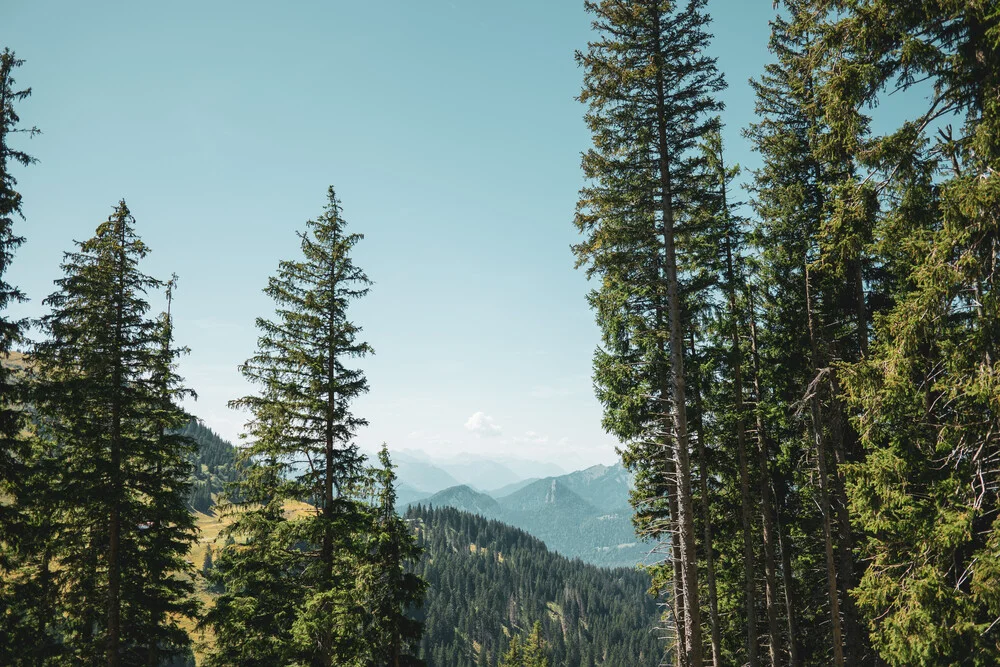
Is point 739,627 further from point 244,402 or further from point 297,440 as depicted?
point 244,402

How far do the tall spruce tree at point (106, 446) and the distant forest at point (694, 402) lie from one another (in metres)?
0.09

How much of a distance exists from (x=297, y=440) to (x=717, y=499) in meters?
13.3

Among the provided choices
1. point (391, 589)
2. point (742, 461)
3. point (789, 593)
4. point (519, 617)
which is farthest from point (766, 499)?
point (519, 617)

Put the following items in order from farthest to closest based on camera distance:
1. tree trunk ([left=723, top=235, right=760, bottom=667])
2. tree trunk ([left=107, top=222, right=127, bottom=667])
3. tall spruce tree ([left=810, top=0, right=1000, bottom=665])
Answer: tree trunk ([left=723, top=235, right=760, bottom=667]) < tree trunk ([left=107, top=222, right=127, bottom=667]) < tall spruce tree ([left=810, top=0, right=1000, bottom=665])

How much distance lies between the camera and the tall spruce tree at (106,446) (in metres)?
13.6

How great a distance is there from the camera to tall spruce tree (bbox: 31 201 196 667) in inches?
534

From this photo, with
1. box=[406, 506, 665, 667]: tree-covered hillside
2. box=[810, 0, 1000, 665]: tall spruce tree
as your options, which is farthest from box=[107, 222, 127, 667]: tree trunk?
box=[406, 506, 665, 667]: tree-covered hillside

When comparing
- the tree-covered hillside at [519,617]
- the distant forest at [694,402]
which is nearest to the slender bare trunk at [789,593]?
the distant forest at [694,402]

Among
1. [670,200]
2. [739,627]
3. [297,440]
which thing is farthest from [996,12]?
[739,627]

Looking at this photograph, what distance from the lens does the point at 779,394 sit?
51.8ft

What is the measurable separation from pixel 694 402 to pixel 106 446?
1665 centimetres

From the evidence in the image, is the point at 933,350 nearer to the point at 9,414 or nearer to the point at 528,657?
the point at 9,414

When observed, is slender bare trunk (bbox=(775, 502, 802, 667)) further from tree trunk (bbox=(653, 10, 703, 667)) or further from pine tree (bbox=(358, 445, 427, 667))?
pine tree (bbox=(358, 445, 427, 667))

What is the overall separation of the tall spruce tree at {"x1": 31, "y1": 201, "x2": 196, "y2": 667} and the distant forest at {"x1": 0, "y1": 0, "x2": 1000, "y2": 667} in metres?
0.09
